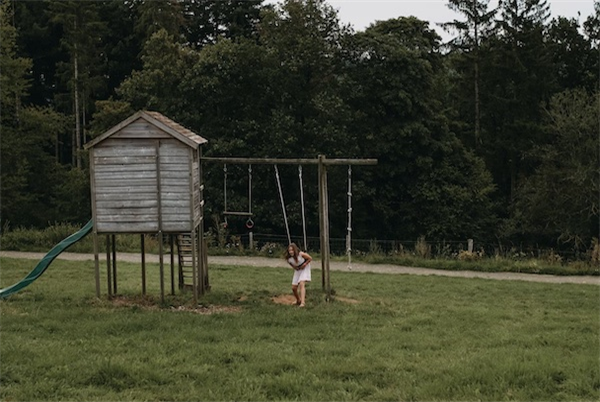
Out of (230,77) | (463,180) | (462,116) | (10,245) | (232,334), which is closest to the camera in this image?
(232,334)

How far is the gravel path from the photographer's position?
21.7 meters

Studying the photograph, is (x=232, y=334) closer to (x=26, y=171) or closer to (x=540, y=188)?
(x=540, y=188)

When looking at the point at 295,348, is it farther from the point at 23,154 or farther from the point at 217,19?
the point at 217,19

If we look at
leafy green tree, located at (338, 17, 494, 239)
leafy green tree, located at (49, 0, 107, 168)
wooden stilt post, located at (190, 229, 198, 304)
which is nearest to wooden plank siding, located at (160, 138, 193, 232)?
wooden stilt post, located at (190, 229, 198, 304)

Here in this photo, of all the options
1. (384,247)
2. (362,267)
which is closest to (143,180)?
(362,267)

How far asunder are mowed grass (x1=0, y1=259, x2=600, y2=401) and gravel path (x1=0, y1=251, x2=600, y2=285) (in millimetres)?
5701

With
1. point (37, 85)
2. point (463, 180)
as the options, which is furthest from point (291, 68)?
point (37, 85)

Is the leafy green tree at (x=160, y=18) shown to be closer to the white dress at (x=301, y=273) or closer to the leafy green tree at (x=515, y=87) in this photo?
the leafy green tree at (x=515, y=87)

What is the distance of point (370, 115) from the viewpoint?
130 ft

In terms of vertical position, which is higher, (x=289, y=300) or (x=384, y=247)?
(x=289, y=300)

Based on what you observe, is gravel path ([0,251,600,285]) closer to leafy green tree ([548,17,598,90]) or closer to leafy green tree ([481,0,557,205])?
leafy green tree ([481,0,557,205])

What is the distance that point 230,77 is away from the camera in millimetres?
37438

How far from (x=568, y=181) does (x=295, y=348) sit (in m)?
32.2

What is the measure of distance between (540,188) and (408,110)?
29.0ft
